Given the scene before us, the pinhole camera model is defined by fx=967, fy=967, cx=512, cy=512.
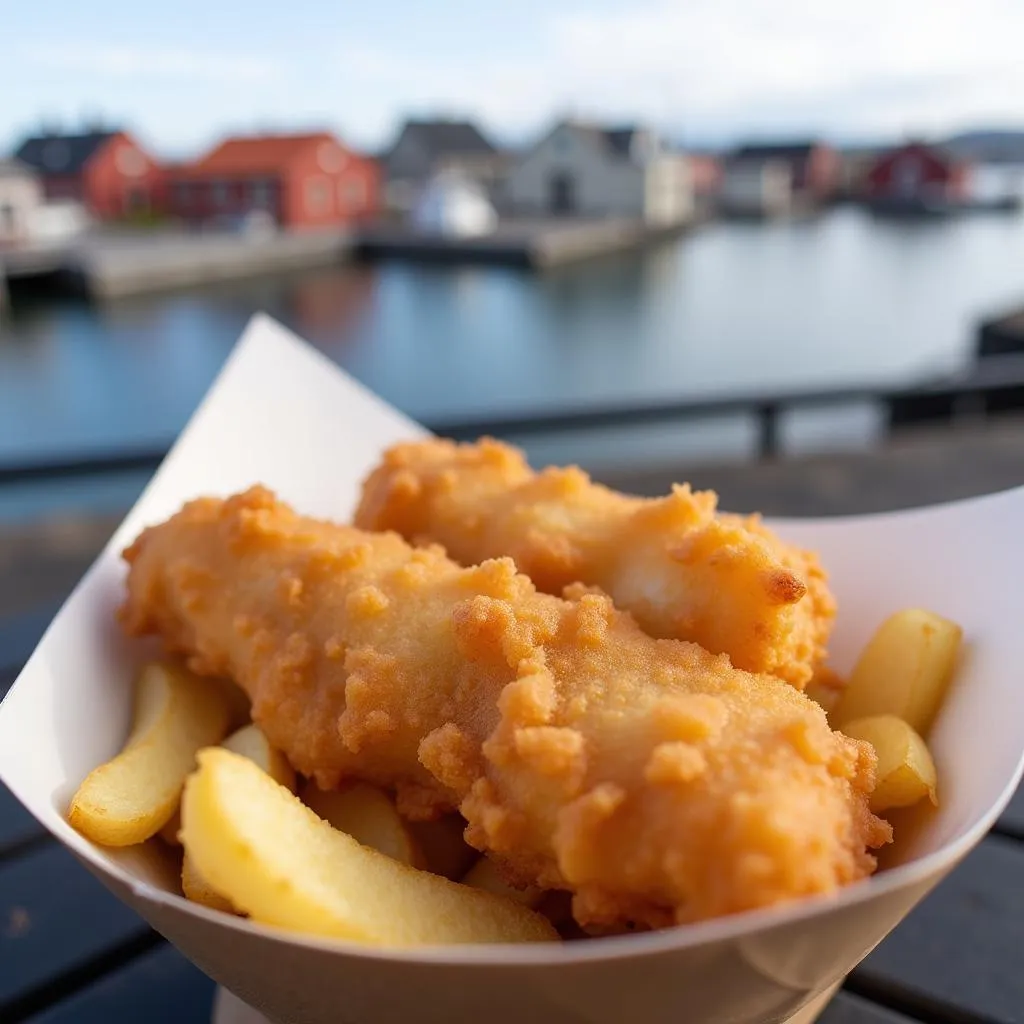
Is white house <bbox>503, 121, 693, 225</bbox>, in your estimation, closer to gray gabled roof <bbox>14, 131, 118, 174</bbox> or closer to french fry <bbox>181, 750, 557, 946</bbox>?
gray gabled roof <bbox>14, 131, 118, 174</bbox>

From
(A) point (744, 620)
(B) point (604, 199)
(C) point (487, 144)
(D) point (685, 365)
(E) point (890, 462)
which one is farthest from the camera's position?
(C) point (487, 144)

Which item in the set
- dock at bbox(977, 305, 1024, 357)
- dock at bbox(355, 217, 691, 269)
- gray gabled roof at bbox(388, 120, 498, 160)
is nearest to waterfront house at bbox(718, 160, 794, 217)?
gray gabled roof at bbox(388, 120, 498, 160)

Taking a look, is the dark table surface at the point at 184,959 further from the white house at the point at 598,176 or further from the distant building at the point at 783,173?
the distant building at the point at 783,173

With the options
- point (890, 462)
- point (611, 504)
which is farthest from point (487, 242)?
point (611, 504)

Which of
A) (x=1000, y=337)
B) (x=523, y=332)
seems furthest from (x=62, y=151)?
(x=1000, y=337)

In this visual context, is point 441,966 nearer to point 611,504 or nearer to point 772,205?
point 611,504
